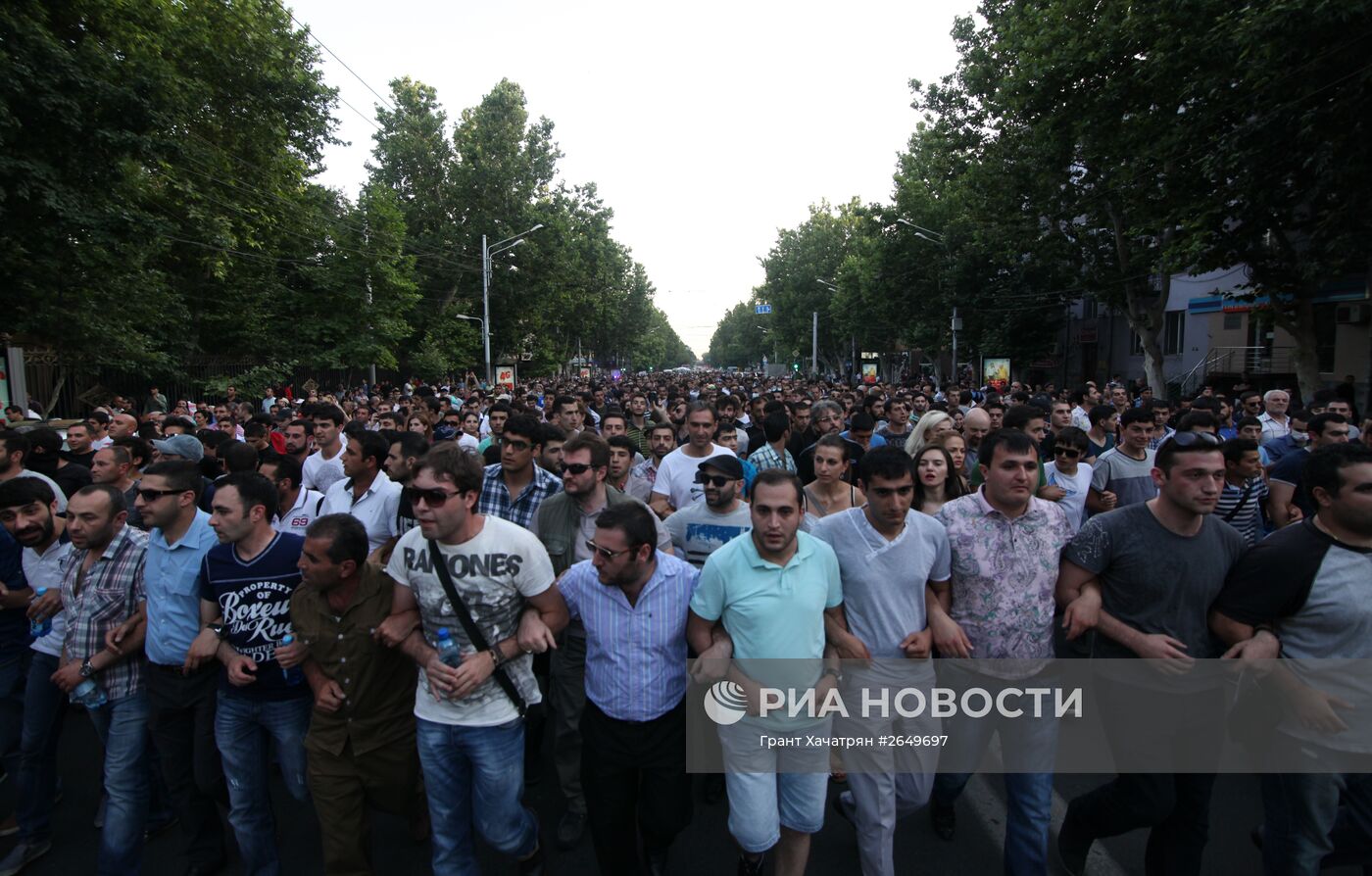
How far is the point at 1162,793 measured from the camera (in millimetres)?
2949

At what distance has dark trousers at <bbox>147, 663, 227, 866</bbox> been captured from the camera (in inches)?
128

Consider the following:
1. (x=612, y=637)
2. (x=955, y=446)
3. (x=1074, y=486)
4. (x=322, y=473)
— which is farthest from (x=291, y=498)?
(x=1074, y=486)

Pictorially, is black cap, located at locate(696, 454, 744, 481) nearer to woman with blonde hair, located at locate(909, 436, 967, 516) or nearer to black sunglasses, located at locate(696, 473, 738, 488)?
black sunglasses, located at locate(696, 473, 738, 488)

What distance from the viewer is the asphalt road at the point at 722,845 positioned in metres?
3.44

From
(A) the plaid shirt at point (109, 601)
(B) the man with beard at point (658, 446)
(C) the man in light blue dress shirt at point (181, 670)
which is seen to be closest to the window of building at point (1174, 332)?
(B) the man with beard at point (658, 446)

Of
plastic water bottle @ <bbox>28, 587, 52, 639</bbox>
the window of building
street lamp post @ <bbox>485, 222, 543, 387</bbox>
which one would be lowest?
plastic water bottle @ <bbox>28, 587, 52, 639</bbox>

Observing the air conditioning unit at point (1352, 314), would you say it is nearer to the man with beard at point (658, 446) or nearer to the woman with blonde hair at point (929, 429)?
the woman with blonde hair at point (929, 429)

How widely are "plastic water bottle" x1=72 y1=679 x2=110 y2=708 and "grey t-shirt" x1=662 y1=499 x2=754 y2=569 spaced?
2.67 metres

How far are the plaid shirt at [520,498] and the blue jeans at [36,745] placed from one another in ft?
7.16

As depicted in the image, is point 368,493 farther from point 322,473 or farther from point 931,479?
point 931,479

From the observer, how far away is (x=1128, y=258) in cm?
2234

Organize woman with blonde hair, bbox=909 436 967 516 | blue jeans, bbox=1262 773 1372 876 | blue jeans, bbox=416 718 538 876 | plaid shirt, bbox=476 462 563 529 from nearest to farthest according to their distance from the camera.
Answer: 1. blue jeans, bbox=1262 773 1372 876
2. blue jeans, bbox=416 718 538 876
3. woman with blonde hair, bbox=909 436 967 516
4. plaid shirt, bbox=476 462 563 529

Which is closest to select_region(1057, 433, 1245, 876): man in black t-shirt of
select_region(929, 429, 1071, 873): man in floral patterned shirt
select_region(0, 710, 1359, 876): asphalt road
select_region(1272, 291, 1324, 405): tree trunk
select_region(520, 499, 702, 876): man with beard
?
select_region(929, 429, 1071, 873): man in floral patterned shirt

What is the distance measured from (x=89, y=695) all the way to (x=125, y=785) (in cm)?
42
